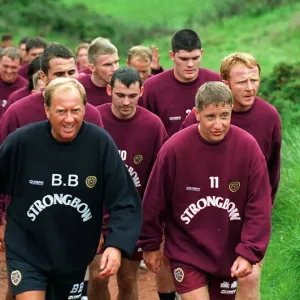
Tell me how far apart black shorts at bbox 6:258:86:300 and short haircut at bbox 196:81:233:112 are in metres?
1.60

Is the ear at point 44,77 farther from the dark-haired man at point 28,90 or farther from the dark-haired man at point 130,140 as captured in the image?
the dark-haired man at point 28,90

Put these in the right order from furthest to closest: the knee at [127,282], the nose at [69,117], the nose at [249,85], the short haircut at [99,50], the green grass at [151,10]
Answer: the green grass at [151,10] < the short haircut at [99,50] < the knee at [127,282] < the nose at [249,85] < the nose at [69,117]

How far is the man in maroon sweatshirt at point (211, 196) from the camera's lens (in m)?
8.45

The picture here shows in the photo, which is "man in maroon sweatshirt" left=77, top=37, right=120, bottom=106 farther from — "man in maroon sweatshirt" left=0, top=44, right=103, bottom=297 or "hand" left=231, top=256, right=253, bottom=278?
"hand" left=231, top=256, right=253, bottom=278

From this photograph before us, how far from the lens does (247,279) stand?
28.9ft

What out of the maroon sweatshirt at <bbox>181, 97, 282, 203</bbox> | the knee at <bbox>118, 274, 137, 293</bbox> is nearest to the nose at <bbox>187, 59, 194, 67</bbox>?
the maroon sweatshirt at <bbox>181, 97, 282, 203</bbox>


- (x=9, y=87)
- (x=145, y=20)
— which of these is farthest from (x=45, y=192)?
(x=145, y=20)

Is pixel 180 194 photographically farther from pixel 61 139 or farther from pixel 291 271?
pixel 291 271

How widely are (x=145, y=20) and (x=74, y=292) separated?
30296mm

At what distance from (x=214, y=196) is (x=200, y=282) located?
700mm

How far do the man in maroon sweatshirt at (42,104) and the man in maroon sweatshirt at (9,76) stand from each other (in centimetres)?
556

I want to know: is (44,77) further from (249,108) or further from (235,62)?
(249,108)

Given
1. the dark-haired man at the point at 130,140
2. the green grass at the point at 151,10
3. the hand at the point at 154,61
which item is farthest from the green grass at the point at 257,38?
the dark-haired man at the point at 130,140

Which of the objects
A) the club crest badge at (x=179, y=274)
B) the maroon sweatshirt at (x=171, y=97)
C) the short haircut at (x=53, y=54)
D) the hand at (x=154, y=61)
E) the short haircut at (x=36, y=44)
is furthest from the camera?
the short haircut at (x=36, y=44)
